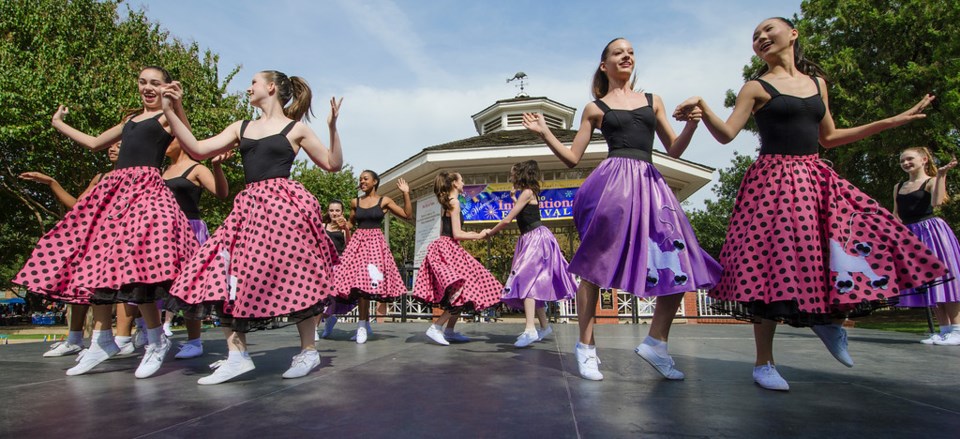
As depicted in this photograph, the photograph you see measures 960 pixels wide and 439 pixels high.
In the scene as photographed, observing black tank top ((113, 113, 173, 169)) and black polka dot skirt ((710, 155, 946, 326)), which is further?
black tank top ((113, 113, 173, 169))

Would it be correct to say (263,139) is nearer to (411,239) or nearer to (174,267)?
(174,267)

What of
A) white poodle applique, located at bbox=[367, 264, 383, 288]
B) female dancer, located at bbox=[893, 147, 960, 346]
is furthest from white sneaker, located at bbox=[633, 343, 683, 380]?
white poodle applique, located at bbox=[367, 264, 383, 288]

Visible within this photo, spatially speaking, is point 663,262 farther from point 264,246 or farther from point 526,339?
point 526,339

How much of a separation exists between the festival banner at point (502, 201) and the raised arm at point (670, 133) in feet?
41.1

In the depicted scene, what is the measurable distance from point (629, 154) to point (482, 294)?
2.95 m

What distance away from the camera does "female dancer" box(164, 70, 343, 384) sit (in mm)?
3039

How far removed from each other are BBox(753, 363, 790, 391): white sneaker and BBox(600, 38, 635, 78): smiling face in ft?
6.32

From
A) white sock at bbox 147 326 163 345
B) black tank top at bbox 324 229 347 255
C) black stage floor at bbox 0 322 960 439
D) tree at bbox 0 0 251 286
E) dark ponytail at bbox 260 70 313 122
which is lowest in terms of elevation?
black stage floor at bbox 0 322 960 439

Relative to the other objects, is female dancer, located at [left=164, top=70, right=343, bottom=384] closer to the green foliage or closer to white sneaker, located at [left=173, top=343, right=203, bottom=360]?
white sneaker, located at [left=173, top=343, right=203, bottom=360]

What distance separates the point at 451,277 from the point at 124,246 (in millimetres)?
3109

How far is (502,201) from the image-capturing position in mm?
16453

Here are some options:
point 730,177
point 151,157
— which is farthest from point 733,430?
point 730,177

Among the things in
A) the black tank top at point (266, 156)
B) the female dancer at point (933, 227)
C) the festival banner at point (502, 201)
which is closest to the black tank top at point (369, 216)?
the black tank top at point (266, 156)

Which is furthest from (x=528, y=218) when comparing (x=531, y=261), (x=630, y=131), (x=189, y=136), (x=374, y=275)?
(x=189, y=136)
